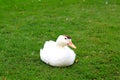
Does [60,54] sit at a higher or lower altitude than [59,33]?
higher

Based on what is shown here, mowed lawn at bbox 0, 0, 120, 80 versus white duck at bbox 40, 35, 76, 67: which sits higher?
white duck at bbox 40, 35, 76, 67

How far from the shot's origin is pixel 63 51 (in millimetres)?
7047

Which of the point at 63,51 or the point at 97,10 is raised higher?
the point at 63,51

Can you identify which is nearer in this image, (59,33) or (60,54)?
(60,54)

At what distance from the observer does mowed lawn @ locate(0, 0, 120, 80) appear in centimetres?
697

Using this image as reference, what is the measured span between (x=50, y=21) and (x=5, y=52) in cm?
326

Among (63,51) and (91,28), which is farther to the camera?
(91,28)

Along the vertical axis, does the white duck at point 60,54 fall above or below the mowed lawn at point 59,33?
above

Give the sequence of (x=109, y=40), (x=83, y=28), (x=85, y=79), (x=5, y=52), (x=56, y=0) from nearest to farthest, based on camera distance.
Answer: (x=85, y=79), (x=5, y=52), (x=109, y=40), (x=83, y=28), (x=56, y=0)

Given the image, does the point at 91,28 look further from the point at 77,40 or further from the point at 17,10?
the point at 17,10

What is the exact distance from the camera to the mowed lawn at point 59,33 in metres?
6.97

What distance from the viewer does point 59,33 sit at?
383 inches

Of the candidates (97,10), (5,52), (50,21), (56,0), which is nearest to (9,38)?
(5,52)

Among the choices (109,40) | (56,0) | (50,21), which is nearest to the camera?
(109,40)
